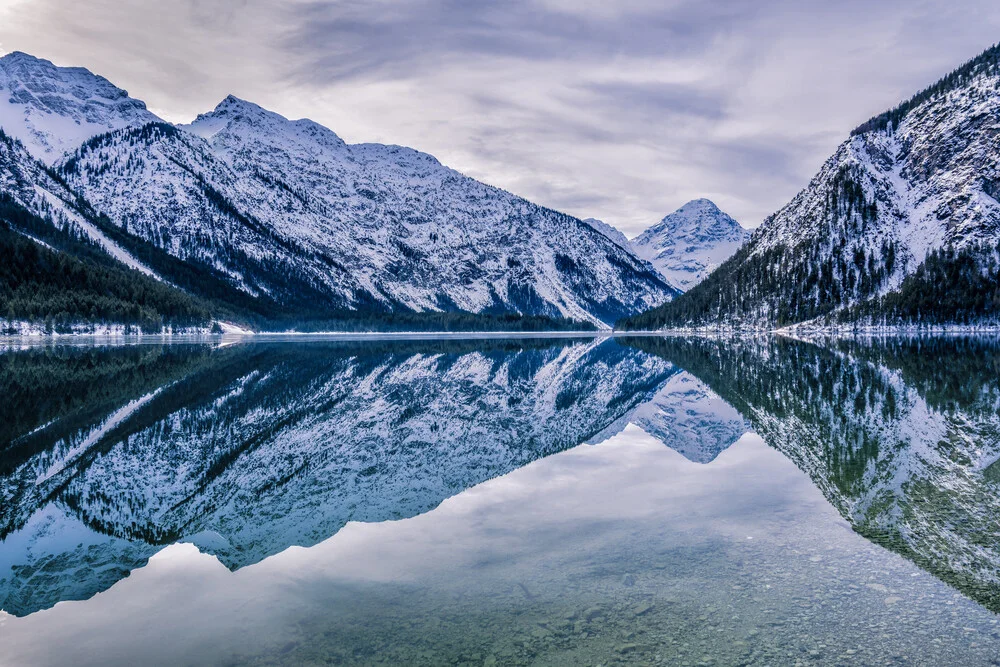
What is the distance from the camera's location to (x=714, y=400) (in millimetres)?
45531

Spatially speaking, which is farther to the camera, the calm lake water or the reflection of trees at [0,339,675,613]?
the reflection of trees at [0,339,675,613]

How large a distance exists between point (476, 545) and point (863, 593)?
8.30 meters

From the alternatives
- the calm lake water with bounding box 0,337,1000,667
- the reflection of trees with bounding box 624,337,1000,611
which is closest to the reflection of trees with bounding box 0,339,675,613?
the calm lake water with bounding box 0,337,1000,667

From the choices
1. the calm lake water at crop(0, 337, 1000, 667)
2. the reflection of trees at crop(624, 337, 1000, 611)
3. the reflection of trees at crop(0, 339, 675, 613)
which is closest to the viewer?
the calm lake water at crop(0, 337, 1000, 667)

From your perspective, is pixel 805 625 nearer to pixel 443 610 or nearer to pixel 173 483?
pixel 443 610

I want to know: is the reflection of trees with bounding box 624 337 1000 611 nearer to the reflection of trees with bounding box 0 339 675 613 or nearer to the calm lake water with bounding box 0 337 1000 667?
the calm lake water with bounding box 0 337 1000 667

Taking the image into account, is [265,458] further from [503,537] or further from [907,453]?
[907,453]

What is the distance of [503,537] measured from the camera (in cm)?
1722

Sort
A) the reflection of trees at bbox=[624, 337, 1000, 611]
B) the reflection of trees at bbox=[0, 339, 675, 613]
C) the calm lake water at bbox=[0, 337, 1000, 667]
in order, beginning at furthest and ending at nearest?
the reflection of trees at bbox=[0, 339, 675, 613]
the reflection of trees at bbox=[624, 337, 1000, 611]
the calm lake water at bbox=[0, 337, 1000, 667]

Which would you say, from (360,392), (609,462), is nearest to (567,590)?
(609,462)

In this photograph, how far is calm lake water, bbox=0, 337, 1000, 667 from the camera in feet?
37.0

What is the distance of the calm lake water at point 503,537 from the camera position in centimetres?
1129

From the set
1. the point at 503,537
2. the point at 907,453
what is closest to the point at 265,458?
the point at 503,537

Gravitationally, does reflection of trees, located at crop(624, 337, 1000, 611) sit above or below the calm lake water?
above
